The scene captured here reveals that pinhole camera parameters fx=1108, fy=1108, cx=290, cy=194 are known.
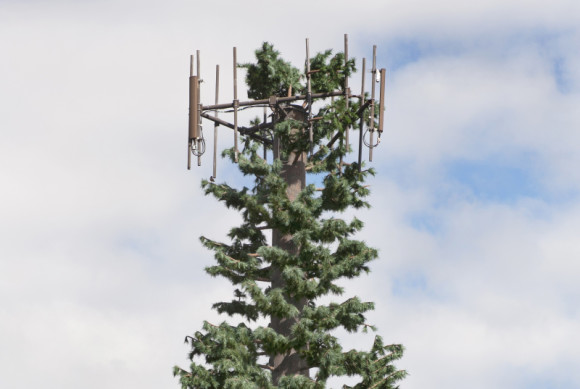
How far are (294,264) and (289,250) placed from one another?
779 mm

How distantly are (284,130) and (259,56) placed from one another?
2.87 metres

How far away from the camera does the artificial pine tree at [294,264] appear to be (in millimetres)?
32906

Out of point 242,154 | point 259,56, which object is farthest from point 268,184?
point 259,56

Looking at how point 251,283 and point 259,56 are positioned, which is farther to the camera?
point 259,56

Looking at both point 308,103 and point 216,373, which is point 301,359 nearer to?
point 216,373

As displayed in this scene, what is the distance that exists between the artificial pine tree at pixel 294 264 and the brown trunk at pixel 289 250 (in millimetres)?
30

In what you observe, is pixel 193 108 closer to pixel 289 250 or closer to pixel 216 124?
pixel 216 124

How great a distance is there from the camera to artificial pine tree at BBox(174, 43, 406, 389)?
108ft

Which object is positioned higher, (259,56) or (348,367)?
(259,56)

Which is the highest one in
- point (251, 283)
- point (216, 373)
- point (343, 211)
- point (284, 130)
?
point (284, 130)

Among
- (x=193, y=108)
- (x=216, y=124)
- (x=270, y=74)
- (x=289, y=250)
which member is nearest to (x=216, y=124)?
(x=216, y=124)

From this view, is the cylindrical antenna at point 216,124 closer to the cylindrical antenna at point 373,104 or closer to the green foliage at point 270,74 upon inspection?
the green foliage at point 270,74

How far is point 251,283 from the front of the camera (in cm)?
3325

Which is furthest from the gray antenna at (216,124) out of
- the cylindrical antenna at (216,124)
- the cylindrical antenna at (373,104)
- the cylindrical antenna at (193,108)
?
the cylindrical antenna at (373,104)
